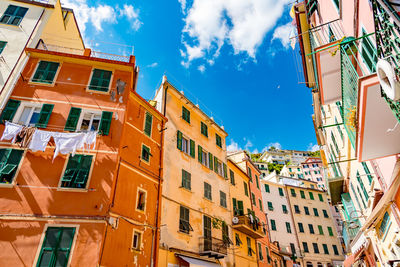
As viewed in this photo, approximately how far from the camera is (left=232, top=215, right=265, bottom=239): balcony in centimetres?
2241

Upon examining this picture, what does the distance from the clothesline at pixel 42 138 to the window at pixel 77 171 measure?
0.68m

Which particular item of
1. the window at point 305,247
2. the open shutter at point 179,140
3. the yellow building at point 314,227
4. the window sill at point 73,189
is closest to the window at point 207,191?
the open shutter at point 179,140

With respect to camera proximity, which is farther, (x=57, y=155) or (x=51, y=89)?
(x=51, y=89)

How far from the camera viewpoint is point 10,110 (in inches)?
556

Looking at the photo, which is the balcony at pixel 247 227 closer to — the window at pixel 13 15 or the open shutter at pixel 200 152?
the open shutter at pixel 200 152

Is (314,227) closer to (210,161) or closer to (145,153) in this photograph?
(210,161)

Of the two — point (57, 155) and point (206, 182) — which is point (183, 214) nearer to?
point (206, 182)

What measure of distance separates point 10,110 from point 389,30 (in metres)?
16.7

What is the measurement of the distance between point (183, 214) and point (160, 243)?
3.12 meters

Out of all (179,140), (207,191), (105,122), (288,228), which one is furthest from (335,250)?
(105,122)

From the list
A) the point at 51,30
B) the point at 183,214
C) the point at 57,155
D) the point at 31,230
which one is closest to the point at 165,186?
the point at 183,214

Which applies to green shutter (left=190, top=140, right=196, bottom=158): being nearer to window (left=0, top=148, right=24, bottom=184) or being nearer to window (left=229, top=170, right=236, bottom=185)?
window (left=229, top=170, right=236, bottom=185)

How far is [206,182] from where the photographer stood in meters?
21.6

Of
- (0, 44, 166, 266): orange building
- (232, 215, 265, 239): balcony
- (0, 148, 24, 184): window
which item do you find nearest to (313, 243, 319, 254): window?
(232, 215, 265, 239): balcony
